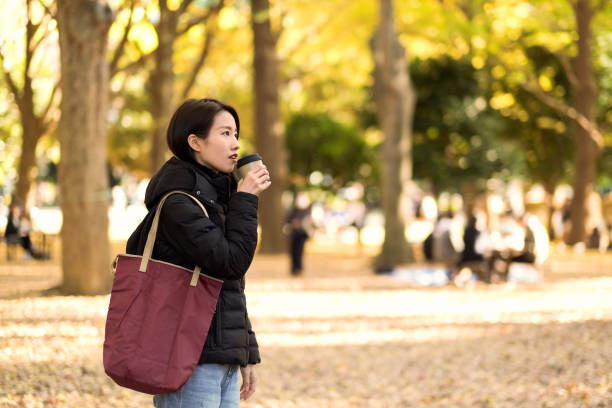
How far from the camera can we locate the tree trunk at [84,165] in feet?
36.9

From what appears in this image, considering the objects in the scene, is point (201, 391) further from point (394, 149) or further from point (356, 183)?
point (356, 183)

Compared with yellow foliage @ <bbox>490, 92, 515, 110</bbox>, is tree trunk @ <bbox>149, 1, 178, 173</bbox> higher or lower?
lower

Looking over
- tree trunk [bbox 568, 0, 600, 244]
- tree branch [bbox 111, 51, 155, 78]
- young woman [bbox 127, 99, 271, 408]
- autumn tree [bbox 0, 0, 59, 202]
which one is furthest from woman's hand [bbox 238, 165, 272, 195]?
tree trunk [bbox 568, 0, 600, 244]

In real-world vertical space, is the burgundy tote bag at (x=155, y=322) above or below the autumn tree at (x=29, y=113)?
below

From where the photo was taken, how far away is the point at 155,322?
282 centimetres

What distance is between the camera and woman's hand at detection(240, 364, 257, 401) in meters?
3.18

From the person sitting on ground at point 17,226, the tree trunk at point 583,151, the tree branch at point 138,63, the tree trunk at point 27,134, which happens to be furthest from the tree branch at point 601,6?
the person sitting on ground at point 17,226

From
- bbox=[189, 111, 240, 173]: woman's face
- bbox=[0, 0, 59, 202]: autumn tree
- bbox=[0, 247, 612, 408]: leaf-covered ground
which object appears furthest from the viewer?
bbox=[0, 0, 59, 202]: autumn tree

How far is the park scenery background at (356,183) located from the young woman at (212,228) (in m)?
3.39

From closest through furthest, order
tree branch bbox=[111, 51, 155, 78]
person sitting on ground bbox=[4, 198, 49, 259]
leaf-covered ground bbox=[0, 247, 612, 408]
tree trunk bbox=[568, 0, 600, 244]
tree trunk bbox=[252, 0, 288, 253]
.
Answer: leaf-covered ground bbox=[0, 247, 612, 408]
tree branch bbox=[111, 51, 155, 78]
person sitting on ground bbox=[4, 198, 49, 259]
tree trunk bbox=[252, 0, 288, 253]
tree trunk bbox=[568, 0, 600, 244]

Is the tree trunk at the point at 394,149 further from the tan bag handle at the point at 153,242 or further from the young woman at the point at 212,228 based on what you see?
the tan bag handle at the point at 153,242

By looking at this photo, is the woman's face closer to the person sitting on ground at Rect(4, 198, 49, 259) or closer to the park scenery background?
the park scenery background

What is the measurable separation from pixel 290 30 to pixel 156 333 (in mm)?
25077

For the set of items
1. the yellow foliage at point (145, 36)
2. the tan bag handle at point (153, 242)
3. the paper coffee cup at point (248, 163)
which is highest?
the yellow foliage at point (145, 36)
